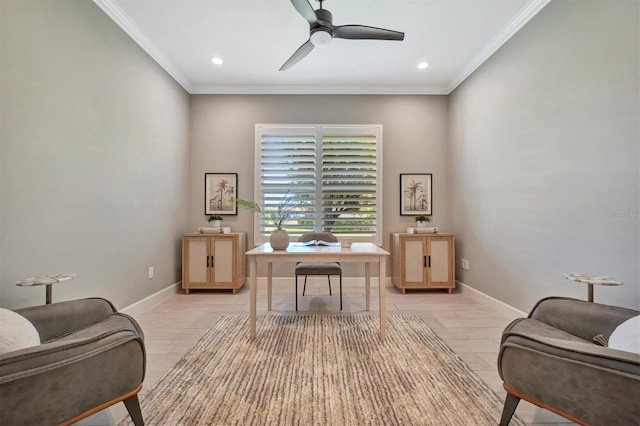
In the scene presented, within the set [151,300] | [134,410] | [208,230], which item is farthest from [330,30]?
[151,300]

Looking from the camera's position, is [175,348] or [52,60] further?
[175,348]

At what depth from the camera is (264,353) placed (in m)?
2.09

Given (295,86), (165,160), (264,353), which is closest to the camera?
(264,353)

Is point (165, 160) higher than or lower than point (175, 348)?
Result: higher

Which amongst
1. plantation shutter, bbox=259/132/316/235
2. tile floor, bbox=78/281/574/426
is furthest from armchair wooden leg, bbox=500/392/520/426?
plantation shutter, bbox=259/132/316/235

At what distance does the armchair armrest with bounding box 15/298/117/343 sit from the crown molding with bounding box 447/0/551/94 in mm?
4149

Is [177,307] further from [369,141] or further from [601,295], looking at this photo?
[601,295]

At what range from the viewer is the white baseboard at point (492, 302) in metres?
2.73

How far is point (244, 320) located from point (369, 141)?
298 cm

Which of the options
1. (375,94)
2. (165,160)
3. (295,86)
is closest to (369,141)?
(375,94)

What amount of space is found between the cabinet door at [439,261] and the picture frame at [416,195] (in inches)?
21.3

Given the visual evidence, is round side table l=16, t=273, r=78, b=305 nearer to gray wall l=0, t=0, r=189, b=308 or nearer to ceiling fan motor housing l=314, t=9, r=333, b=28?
gray wall l=0, t=0, r=189, b=308

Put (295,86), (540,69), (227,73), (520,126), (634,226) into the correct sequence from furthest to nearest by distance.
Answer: (295,86) < (227,73) < (520,126) < (540,69) < (634,226)

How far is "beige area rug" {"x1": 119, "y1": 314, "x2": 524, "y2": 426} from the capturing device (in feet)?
4.66
